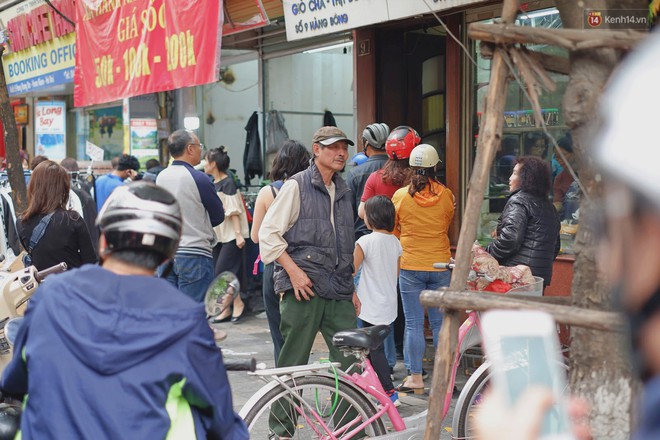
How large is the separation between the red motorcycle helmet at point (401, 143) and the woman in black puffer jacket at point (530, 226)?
3.89ft

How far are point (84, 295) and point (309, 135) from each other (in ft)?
33.1

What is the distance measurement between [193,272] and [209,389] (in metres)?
4.87

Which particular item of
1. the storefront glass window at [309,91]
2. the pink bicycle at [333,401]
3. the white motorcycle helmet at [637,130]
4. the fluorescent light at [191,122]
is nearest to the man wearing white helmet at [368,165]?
the pink bicycle at [333,401]

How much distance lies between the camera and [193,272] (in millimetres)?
7441

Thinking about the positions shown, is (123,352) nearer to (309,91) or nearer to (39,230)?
(39,230)

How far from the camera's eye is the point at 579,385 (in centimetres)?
306

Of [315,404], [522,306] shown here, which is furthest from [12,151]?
[522,306]

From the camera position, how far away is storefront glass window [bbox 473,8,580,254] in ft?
25.5

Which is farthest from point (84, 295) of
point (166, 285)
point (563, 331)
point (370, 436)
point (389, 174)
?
point (389, 174)

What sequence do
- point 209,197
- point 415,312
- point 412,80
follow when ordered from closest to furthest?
point 415,312 → point 209,197 → point 412,80

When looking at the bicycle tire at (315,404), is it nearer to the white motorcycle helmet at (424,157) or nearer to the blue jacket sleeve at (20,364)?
the blue jacket sleeve at (20,364)

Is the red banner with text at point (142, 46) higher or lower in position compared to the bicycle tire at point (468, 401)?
higher

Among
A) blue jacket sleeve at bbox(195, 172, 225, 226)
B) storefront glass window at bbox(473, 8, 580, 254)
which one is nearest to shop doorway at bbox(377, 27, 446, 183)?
storefront glass window at bbox(473, 8, 580, 254)

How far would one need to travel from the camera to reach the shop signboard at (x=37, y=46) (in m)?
14.2
